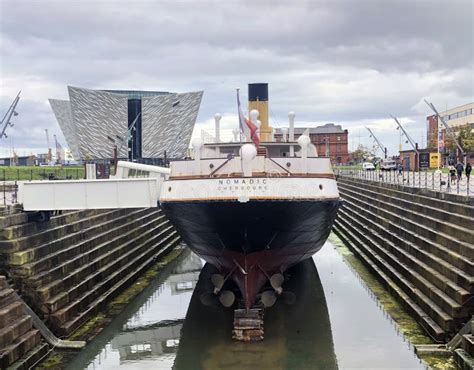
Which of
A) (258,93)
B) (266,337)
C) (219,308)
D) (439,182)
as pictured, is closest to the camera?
(266,337)

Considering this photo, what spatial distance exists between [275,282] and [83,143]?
2982 inches

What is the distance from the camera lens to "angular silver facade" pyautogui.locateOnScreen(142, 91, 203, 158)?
3610 inches

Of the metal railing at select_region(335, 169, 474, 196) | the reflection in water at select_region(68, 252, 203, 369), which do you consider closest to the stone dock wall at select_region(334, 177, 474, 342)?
the metal railing at select_region(335, 169, 474, 196)

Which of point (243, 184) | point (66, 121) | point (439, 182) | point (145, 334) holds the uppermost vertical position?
point (66, 121)

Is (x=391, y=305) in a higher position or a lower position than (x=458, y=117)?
lower

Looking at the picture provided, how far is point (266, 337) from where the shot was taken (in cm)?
1469

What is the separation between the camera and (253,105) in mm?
27688

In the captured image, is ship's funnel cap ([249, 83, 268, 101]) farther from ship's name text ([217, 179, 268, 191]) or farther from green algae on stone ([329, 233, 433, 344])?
ship's name text ([217, 179, 268, 191])

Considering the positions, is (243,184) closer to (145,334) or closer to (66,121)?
(145,334)

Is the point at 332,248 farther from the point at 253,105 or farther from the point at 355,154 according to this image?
the point at 355,154

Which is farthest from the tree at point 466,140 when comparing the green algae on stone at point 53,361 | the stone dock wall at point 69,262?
the green algae on stone at point 53,361

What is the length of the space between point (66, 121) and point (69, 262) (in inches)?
3183

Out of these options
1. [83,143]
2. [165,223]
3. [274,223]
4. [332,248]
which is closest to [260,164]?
[274,223]

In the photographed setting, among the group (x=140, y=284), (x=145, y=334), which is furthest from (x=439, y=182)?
(x=145, y=334)
